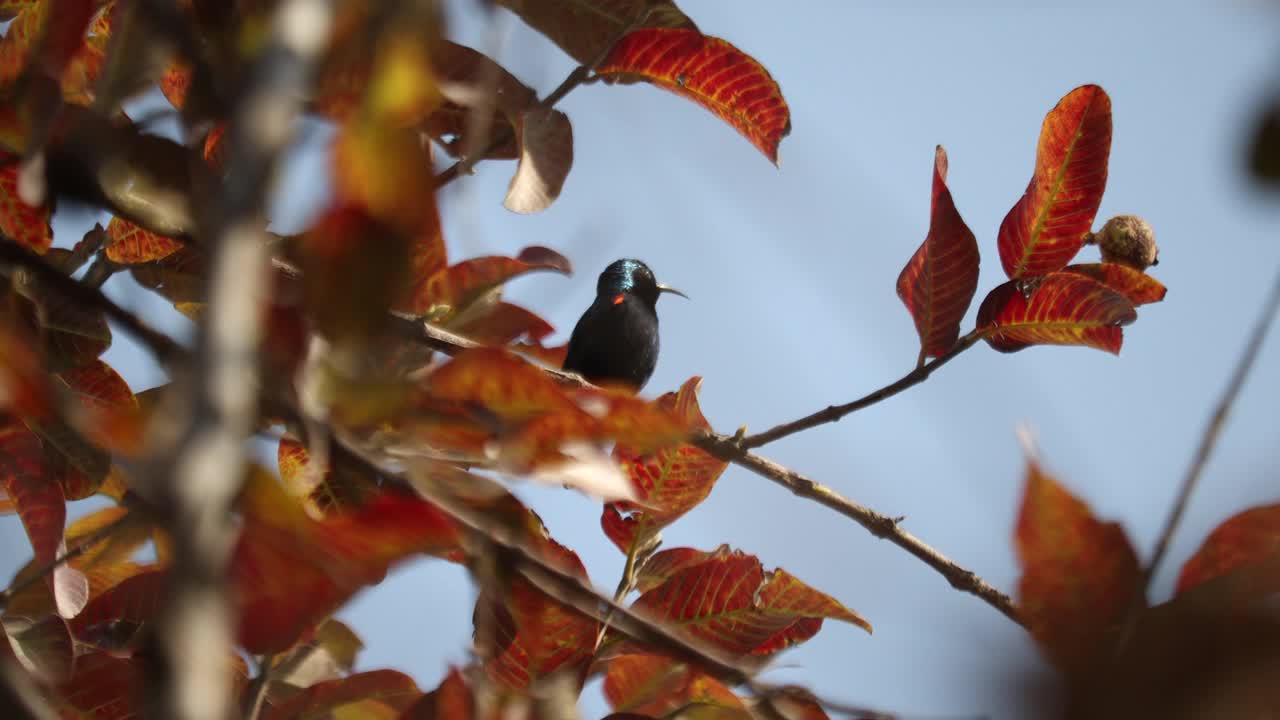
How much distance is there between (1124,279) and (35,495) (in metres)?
1.61

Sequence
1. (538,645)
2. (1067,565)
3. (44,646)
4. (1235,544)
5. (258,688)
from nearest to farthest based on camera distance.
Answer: (1067,565), (1235,544), (538,645), (44,646), (258,688)

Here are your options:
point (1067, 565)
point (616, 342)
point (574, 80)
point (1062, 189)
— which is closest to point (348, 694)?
point (574, 80)

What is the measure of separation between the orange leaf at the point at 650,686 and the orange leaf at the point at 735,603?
0.09m

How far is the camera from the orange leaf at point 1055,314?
4.97ft

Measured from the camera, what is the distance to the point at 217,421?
1.33ft

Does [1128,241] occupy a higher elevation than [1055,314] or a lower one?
higher

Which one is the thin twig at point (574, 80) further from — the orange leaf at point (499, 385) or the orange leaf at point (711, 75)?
the orange leaf at point (499, 385)

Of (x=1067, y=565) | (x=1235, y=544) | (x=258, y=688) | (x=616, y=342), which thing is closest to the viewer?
(x=1067, y=565)

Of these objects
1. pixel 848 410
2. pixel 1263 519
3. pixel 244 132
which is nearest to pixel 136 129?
pixel 244 132

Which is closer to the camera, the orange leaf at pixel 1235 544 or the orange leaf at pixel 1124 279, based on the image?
the orange leaf at pixel 1235 544

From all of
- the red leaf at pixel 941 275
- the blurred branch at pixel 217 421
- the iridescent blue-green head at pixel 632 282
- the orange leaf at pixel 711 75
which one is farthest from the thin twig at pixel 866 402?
the iridescent blue-green head at pixel 632 282

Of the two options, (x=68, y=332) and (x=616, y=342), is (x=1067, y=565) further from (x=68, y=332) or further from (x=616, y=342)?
(x=616, y=342)

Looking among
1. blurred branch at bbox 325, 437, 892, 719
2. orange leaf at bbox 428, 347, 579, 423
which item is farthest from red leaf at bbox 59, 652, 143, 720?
orange leaf at bbox 428, 347, 579, 423

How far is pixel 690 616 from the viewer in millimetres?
1461
